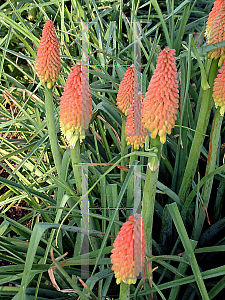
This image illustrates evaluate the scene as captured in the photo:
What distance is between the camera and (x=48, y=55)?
134cm

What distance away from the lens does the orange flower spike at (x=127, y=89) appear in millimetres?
1331

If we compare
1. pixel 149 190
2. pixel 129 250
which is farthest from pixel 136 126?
pixel 129 250

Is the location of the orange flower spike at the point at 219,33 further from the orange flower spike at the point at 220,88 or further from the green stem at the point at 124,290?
the green stem at the point at 124,290

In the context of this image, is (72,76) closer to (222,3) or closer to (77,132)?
(77,132)

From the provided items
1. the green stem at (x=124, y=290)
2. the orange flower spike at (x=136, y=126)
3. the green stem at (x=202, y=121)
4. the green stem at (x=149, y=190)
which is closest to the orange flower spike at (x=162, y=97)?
the green stem at (x=149, y=190)

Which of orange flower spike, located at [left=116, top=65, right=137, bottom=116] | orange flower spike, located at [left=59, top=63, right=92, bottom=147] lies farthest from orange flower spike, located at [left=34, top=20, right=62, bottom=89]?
orange flower spike, located at [left=116, top=65, right=137, bottom=116]

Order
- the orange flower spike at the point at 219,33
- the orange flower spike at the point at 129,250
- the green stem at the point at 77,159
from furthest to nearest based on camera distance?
the green stem at the point at 77,159 → the orange flower spike at the point at 219,33 → the orange flower spike at the point at 129,250

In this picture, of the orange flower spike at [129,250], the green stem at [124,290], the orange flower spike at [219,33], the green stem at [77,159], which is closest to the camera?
the orange flower spike at [129,250]

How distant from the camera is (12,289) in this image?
131 cm

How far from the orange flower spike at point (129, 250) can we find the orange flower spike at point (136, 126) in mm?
460

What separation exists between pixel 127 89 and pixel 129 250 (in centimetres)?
75

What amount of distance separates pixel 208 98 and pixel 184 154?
57 centimetres

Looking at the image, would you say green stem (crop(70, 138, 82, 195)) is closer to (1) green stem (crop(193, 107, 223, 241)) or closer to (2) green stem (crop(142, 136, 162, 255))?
(2) green stem (crop(142, 136, 162, 255))

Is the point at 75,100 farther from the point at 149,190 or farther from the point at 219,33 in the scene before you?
the point at 219,33
